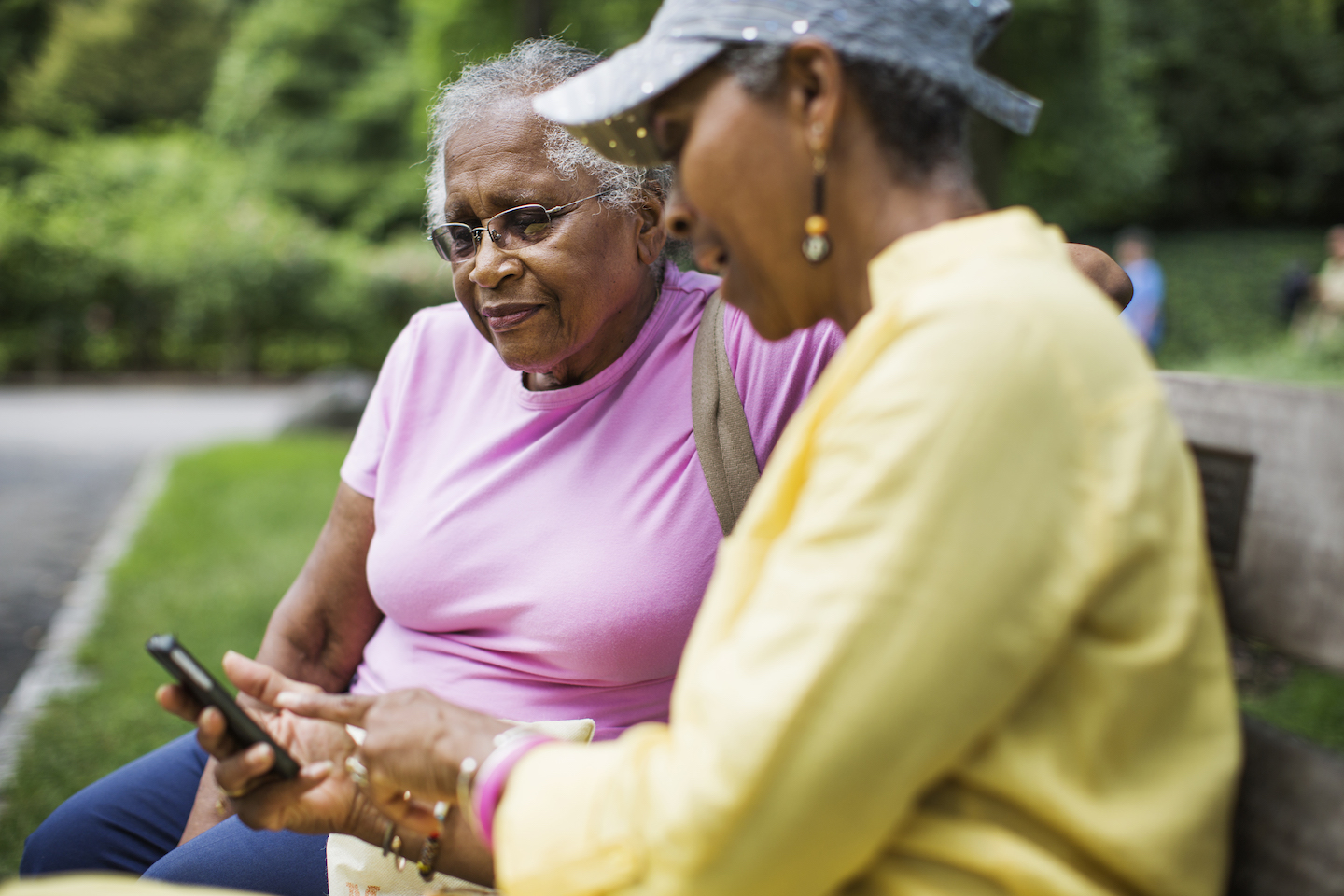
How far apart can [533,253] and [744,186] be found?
0.87 meters

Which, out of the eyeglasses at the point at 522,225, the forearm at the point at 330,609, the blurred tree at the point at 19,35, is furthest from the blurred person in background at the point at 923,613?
the blurred tree at the point at 19,35

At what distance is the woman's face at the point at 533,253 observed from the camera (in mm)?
2014

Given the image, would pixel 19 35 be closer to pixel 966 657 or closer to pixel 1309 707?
pixel 1309 707

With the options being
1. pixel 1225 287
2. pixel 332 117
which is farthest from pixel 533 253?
pixel 332 117

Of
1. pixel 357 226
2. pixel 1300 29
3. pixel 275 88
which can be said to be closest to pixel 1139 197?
Result: pixel 1300 29

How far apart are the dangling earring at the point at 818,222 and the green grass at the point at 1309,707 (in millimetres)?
3716

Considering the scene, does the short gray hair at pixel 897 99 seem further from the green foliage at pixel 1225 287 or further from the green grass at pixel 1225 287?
the green foliage at pixel 1225 287

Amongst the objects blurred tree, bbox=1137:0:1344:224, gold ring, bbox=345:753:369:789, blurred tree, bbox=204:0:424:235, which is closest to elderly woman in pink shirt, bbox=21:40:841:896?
gold ring, bbox=345:753:369:789

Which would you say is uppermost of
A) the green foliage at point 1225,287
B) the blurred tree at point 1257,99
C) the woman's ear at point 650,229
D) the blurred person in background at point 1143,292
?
the woman's ear at point 650,229

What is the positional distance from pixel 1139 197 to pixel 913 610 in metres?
32.8

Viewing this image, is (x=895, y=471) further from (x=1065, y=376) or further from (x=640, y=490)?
(x=640, y=490)

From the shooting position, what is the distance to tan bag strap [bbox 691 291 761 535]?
184 cm

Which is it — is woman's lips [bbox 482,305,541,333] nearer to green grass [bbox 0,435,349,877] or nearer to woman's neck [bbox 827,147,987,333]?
woman's neck [bbox 827,147,987,333]

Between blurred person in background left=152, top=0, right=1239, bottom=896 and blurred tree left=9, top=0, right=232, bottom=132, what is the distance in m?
41.9
